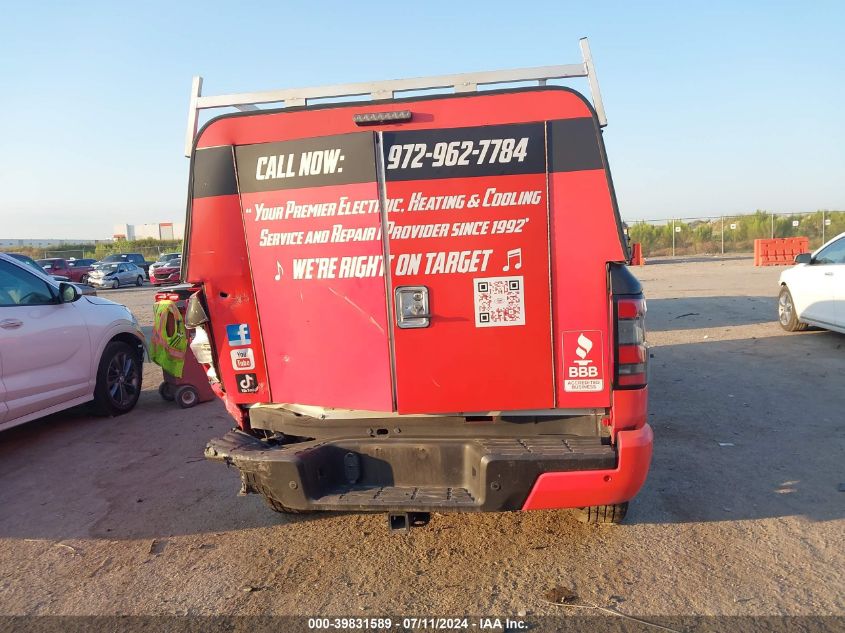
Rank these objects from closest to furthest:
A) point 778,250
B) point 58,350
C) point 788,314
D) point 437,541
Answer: point 437,541
point 58,350
point 788,314
point 778,250

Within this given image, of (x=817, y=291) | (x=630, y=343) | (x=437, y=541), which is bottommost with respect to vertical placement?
(x=437, y=541)

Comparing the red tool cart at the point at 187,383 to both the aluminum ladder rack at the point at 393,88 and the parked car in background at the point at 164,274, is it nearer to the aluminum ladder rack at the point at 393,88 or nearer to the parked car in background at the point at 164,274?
the aluminum ladder rack at the point at 393,88

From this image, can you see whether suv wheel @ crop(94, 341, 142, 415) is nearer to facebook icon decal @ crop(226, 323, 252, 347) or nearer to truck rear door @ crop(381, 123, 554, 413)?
facebook icon decal @ crop(226, 323, 252, 347)

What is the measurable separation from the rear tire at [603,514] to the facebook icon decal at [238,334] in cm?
231

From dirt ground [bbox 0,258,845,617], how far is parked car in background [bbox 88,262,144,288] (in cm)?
2983

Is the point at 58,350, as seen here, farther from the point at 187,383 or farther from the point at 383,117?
the point at 383,117

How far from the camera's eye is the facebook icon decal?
358 centimetres

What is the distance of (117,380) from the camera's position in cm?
712

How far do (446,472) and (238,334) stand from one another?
4.87 ft

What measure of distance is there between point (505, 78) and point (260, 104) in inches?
55.5

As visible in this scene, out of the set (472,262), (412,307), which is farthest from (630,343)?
(412,307)

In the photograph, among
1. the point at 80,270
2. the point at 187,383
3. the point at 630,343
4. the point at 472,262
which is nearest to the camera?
the point at 630,343

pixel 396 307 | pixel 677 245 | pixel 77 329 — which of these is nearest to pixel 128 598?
pixel 396 307

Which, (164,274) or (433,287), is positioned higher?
(433,287)
